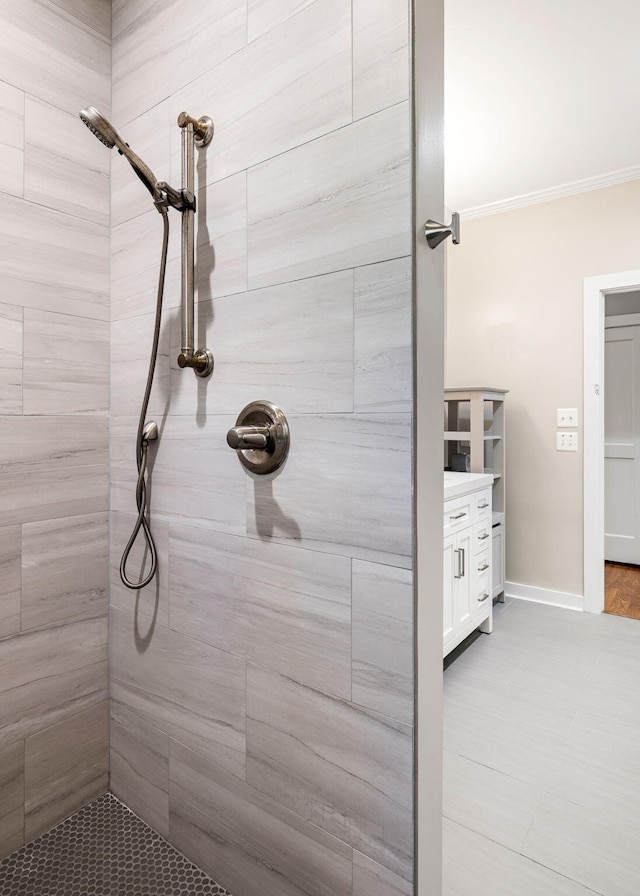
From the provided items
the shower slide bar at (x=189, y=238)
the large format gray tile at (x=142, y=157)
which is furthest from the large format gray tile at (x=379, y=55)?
the large format gray tile at (x=142, y=157)

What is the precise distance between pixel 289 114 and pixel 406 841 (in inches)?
54.6

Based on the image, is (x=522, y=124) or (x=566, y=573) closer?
(x=522, y=124)

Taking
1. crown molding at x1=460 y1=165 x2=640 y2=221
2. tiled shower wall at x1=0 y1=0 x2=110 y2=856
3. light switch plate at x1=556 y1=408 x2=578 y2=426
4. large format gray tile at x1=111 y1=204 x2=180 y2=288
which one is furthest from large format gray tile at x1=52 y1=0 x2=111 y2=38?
light switch plate at x1=556 y1=408 x2=578 y2=426

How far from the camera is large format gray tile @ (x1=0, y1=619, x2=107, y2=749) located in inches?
50.8

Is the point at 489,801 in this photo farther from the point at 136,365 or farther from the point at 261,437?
the point at 136,365

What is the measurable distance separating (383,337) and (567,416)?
2778 mm

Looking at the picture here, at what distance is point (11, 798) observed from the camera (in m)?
1.29

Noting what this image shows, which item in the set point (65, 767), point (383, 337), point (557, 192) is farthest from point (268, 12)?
point (557, 192)

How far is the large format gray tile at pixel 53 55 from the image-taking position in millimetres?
1261

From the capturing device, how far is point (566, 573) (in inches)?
130

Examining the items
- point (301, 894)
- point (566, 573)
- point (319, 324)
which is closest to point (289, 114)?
point (319, 324)

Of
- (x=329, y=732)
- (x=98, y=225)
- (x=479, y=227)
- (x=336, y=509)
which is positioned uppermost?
(x=479, y=227)

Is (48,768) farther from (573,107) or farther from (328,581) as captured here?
(573,107)

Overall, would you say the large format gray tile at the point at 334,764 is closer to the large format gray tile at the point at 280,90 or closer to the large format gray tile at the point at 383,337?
the large format gray tile at the point at 383,337
